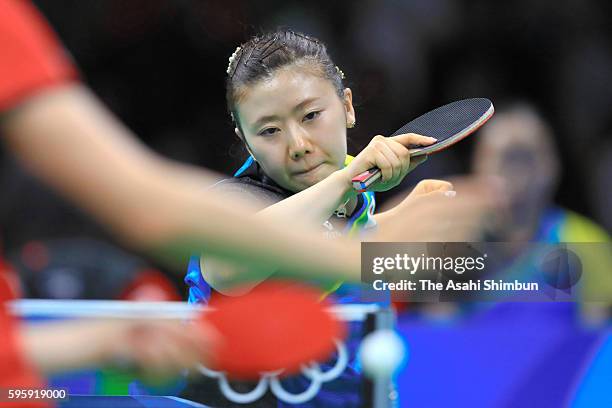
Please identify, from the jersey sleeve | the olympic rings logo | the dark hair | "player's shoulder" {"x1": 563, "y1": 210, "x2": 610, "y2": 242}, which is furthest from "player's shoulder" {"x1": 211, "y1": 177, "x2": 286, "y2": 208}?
the jersey sleeve

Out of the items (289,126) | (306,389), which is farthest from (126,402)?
(289,126)

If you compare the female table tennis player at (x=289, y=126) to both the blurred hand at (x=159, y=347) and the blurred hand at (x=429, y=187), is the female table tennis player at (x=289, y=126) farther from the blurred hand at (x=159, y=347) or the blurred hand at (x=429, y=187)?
the blurred hand at (x=159, y=347)

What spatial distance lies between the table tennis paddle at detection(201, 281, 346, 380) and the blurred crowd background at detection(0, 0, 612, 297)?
1279 mm

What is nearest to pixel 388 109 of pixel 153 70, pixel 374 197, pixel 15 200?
pixel 374 197

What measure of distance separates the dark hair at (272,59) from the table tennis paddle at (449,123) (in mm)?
124

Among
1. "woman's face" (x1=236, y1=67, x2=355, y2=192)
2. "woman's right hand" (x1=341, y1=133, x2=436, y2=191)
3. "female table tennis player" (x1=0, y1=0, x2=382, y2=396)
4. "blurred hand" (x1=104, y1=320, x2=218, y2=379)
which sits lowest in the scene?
"blurred hand" (x1=104, y1=320, x2=218, y2=379)

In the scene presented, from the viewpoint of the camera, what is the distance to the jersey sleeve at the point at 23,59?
45 centimetres

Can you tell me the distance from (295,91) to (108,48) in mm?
977

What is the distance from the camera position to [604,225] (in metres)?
2.12

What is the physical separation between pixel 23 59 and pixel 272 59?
0.86 metres

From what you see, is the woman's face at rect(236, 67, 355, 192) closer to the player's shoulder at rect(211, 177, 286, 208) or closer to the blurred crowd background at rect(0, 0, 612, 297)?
the player's shoulder at rect(211, 177, 286, 208)

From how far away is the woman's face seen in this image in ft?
4.20

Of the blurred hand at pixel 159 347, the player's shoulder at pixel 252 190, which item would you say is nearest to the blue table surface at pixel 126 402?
the player's shoulder at pixel 252 190

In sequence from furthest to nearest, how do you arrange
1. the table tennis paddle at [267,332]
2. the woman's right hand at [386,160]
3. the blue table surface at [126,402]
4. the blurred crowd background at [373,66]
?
1. the blurred crowd background at [373,66]
2. the blue table surface at [126,402]
3. the woman's right hand at [386,160]
4. the table tennis paddle at [267,332]
